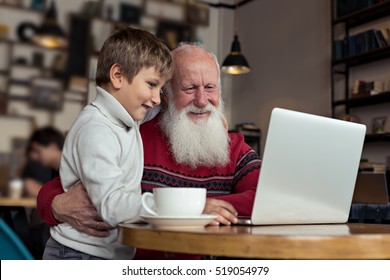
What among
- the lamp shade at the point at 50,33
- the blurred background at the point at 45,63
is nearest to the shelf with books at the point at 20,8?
the blurred background at the point at 45,63

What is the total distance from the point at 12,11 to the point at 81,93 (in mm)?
1233

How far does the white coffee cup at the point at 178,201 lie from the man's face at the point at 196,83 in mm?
793

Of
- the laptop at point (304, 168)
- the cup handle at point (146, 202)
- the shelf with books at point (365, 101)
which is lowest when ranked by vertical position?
the cup handle at point (146, 202)

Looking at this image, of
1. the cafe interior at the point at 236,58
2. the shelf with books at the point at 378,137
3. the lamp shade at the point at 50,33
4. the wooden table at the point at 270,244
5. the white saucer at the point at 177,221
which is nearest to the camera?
the wooden table at the point at 270,244

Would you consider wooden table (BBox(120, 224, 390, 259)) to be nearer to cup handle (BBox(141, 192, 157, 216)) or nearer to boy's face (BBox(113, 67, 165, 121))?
cup handle (BBox(141, 192, 157, 216))

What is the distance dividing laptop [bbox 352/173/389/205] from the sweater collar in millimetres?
2547

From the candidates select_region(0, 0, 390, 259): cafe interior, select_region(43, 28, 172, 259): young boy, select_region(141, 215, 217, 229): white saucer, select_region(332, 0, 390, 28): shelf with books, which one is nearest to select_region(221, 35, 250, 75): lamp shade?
select_region(0, 0, 390, 259): cafe interior

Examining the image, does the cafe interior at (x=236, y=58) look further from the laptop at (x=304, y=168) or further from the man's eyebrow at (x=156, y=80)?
the laptop at (x=304, y=168)

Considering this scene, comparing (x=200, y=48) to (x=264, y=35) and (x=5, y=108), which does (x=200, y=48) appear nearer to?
(x=5, y=108)

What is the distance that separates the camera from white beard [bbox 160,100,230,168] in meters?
1.71

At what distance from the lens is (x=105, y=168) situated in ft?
3.63

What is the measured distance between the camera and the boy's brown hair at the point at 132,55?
138 cm

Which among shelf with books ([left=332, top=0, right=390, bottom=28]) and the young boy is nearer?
the young boy

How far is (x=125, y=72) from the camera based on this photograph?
1.38 metres
